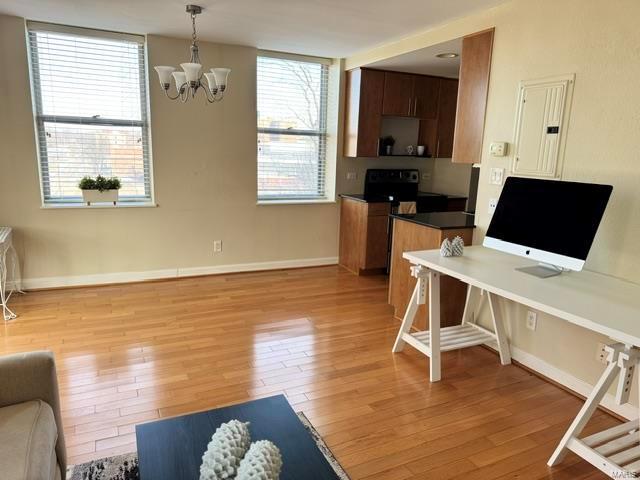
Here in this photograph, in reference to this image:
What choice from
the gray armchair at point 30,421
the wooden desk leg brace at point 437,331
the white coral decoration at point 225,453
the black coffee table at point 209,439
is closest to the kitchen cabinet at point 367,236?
the wooden desk leg brace at point 437,331

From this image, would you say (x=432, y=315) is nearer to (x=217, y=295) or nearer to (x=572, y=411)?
(x=572, y=411)

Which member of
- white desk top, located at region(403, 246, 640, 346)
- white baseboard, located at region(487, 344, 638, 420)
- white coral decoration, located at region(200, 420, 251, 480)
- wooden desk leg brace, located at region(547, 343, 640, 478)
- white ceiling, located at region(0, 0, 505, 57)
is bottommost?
white baseboard, located at region(487, 344, 638, 420)

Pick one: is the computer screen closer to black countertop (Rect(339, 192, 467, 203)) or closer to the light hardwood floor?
the light hardwood floor

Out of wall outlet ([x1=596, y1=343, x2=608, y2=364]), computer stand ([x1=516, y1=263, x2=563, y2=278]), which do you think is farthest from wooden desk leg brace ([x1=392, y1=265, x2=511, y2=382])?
wall outlet ([x1=596, y1=343, x2=608, y2=364])

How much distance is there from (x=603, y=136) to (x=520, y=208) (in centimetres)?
58

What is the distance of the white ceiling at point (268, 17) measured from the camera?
316 centimetres

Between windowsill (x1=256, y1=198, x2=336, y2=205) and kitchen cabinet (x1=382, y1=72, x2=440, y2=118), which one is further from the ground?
kitchen cabinet (x1=382, y1=72, x2=440, y2=118)

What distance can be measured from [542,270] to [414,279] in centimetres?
117

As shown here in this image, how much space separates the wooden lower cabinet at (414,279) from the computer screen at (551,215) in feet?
1.96

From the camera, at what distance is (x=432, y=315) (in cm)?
275

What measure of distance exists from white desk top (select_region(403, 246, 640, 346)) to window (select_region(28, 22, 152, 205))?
3.16m

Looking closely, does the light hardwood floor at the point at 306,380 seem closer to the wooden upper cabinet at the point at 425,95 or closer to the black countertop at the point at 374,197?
the black countertop at the point at 374,197

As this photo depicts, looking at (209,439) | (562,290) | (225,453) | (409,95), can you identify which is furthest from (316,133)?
(225,453)

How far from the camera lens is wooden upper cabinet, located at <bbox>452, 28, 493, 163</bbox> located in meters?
3.17
